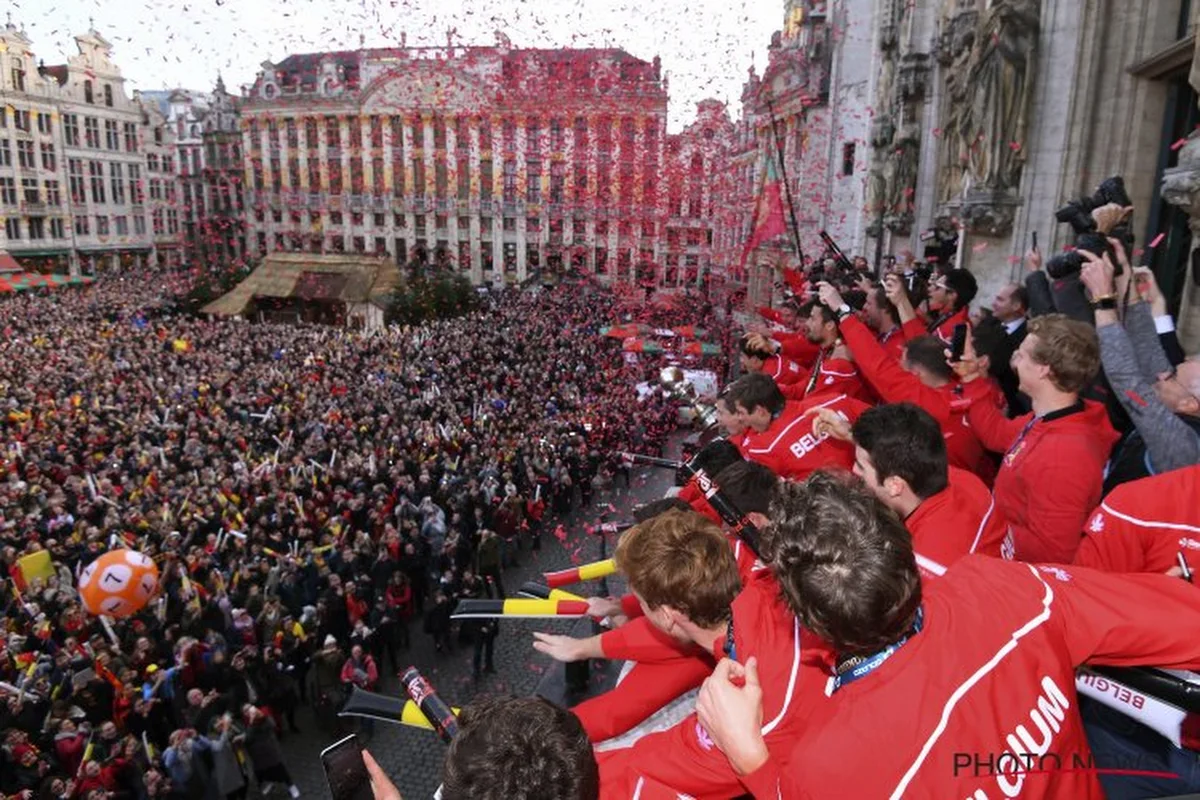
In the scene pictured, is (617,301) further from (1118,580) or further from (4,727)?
(1118,580)

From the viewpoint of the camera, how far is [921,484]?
2.99m

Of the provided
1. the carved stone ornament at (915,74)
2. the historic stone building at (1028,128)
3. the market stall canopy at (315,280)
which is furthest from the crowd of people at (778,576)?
the market stall canopy at (315,280)

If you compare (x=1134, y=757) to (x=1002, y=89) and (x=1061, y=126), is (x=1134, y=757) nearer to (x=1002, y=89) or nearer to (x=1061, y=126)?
(x=1061, y=126)

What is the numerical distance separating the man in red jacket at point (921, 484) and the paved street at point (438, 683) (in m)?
6.20

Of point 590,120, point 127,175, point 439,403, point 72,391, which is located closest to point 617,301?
point 590,120

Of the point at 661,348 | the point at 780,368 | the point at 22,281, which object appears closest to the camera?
the point at 780,368

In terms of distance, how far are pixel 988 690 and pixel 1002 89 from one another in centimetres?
875

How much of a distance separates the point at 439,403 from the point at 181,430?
556cm

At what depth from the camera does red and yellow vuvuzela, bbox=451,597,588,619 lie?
3254 millimetres

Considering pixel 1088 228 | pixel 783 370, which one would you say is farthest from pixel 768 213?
pixel 1088 228

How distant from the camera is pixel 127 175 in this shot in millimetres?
55531

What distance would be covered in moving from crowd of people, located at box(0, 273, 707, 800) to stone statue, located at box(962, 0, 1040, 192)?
8279mm

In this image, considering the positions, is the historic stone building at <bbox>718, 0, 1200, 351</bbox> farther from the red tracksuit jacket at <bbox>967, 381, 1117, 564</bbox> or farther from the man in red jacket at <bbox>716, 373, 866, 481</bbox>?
the man in red jacket at <bbox>716, 373, 866, 481</bbox>

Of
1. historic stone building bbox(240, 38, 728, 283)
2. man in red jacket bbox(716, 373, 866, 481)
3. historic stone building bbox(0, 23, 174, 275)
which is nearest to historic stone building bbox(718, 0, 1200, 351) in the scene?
man in red jacket bbox(716, 373, 866, 481)
